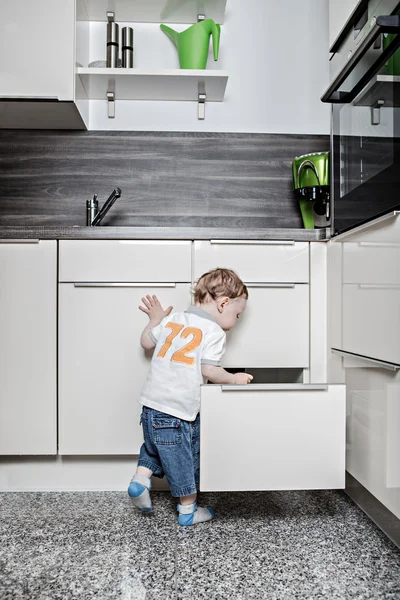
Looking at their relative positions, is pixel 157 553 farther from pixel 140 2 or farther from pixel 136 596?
pixel 140 2

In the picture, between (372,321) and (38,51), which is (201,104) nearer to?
(38,51)

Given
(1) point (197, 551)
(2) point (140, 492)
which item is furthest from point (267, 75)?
(1) point (197, 551)

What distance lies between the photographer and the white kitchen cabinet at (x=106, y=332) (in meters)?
1.83

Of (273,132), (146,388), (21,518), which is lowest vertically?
(21,518)

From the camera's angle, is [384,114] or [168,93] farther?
[168,93]

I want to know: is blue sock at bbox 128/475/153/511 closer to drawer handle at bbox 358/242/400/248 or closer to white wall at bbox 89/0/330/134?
drawer handle at bbox 358/242/400/248

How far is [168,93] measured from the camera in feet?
7.64

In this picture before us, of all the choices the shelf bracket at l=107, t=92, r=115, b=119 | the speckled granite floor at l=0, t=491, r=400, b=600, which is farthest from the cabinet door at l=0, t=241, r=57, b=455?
the shelf bracket at l=107, t=92, r=115, b=119

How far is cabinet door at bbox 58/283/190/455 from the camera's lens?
183cm

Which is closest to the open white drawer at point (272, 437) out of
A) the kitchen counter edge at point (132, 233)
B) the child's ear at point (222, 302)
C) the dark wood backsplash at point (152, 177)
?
the child's ear at point (222, 302)

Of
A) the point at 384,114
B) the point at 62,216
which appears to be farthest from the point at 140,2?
the point at 384,114

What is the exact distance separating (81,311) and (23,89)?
904 mm

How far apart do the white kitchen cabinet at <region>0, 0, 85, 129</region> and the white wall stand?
1.39 ft

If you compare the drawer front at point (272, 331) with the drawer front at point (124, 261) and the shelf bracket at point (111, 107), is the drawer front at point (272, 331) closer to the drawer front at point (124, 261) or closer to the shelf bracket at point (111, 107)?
the drawer front at point (124, 261)
